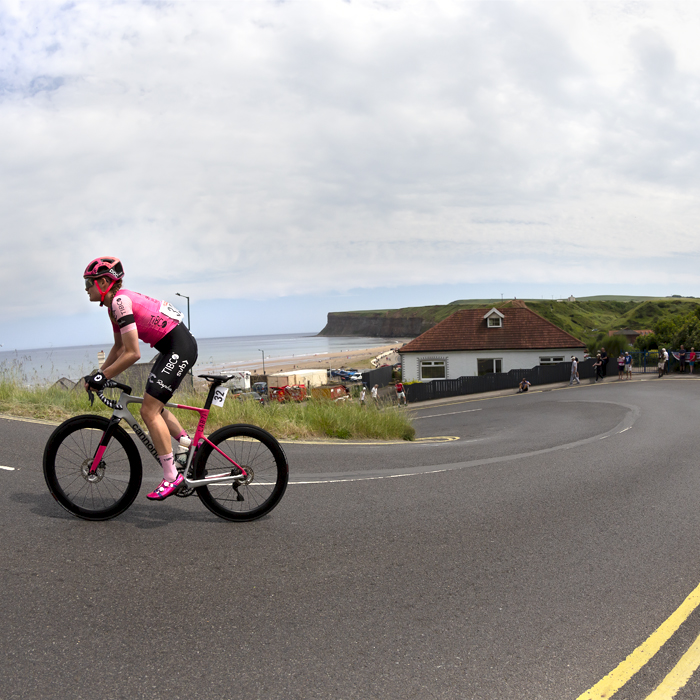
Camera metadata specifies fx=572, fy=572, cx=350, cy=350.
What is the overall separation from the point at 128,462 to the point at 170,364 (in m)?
0.90

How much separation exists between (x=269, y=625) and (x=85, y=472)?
2.41 m

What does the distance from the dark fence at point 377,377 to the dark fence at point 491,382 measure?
942 cm

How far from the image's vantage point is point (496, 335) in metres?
49.8

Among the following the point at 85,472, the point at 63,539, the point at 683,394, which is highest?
the point at 85,472

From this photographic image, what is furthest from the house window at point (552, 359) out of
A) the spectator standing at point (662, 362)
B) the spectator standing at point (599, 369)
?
the spectator standing at point (662, 362)

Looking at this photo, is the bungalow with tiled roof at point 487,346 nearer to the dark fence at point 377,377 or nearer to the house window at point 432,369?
the house window at point 432,369

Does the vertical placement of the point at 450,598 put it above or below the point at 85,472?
below

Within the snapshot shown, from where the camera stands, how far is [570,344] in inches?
1861

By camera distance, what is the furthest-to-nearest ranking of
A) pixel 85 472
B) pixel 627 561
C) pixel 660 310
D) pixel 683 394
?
1. pixel 660 310
2. pixel 683 394
3. pixel 85 472
4. pixel 627 561

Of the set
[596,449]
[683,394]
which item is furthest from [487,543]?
[683,394]

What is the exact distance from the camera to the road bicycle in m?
4.68

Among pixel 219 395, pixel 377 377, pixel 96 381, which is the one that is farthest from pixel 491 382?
pixel 96 381

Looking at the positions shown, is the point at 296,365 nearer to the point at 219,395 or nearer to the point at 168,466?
the point at 219,395

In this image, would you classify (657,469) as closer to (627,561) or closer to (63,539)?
(627,561)
